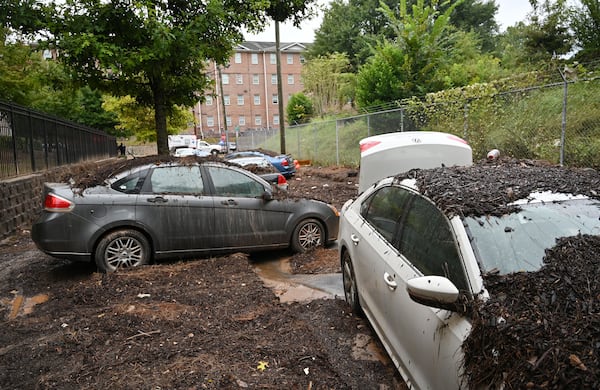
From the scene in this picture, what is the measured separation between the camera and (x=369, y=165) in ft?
19.6

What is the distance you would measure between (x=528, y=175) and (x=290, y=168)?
1494 cm

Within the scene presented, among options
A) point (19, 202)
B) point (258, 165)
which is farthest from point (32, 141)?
point (258, 165)

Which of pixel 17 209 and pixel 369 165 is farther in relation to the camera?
pixel 17 209

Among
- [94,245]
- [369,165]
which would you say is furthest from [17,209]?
[369,165]

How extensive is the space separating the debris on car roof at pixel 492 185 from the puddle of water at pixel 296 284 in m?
2.12

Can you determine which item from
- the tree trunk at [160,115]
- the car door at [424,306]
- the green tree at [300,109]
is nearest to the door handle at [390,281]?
the car door at [424,306]

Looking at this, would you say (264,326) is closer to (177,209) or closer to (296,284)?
(296,284)

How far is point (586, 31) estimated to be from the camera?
15.1 m

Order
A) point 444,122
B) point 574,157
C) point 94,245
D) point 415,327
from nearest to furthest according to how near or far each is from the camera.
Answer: point 415,327 < point 94,245 < point 574,157 < point 444,122

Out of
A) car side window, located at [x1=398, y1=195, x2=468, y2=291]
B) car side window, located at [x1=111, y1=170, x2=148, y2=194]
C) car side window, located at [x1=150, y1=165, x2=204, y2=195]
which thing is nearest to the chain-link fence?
car side window, located at [x1=398, y1=195, x2=468, y2=291]

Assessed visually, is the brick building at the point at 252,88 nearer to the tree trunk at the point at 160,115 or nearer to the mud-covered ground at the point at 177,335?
the tree trunk at the point at 160,115

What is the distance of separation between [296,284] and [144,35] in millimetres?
6543

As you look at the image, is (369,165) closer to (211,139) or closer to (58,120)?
(58,120)

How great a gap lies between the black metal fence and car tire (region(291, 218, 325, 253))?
21.2 feet
